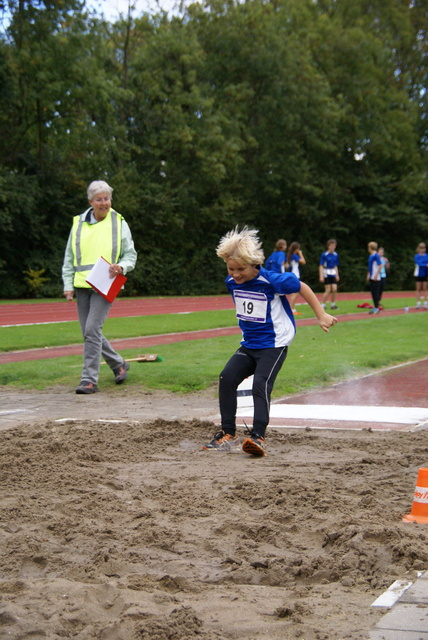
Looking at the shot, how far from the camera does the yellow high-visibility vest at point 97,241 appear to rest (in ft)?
31.5

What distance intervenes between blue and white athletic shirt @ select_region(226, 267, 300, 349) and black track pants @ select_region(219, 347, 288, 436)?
3.5 inches

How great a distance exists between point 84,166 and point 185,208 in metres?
6.10

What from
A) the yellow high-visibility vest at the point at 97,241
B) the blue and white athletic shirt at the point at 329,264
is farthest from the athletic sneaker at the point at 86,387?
the blue and white athletic shirt at the point at 329,264

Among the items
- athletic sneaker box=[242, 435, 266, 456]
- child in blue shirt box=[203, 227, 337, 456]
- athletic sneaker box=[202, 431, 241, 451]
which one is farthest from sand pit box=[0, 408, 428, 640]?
child in blue shirt box=[203, 227, 337, 456]

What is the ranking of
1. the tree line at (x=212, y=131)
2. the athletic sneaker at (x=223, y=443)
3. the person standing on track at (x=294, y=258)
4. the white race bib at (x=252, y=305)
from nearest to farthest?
the athletic sneaker at (x=223, y=443)
the white race bib at (x=252, y=305)
the person standing on track at (x=294, y=258)
the tree line at (x=212, y=131)

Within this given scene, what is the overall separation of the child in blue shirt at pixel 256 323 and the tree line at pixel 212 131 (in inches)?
1075

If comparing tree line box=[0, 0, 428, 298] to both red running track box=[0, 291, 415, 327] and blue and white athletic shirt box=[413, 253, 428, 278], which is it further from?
blue and white athletic shirt box=[413, 253, 428, 278]

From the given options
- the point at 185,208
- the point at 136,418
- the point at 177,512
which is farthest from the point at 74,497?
the point at 185,208

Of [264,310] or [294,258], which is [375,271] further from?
[264,310]

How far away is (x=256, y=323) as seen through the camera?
673 centimetres

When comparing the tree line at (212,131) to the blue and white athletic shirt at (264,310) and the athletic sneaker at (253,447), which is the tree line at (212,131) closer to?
the blue and white athletic shirt at (264,310)

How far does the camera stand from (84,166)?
119ft

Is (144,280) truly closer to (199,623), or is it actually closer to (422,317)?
(422,317)

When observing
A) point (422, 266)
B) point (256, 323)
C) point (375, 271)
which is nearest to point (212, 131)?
point (422, 266)
